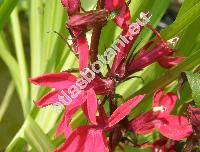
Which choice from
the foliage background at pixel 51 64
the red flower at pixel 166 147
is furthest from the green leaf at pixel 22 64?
the red flower at pixel 166 147

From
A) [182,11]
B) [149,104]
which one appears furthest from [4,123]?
[182,11]

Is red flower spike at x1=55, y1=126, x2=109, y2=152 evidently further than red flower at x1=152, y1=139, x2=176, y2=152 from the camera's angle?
No

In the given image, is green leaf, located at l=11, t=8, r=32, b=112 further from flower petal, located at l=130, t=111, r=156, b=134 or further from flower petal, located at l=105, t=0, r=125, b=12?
flower petal, located at l=105, t=0, r=125, b=12

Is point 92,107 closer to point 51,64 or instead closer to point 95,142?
point 95,142

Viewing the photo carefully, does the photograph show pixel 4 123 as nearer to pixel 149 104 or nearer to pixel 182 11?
pixel 149 104

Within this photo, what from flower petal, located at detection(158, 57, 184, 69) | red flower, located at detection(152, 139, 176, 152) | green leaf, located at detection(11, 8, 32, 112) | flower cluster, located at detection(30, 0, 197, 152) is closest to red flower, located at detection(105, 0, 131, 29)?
flower cluster, located at detection(30, 0, 197, 152)

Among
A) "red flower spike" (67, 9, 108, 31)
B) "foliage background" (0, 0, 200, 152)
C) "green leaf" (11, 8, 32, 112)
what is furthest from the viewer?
"green leaf" (11, 8, 32, 112)
